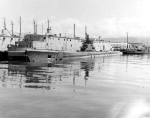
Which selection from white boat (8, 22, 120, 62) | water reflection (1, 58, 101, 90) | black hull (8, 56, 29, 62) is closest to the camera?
water reflection (1, 58, 101, 90)

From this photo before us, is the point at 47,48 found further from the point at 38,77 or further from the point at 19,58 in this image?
the point at 38,77

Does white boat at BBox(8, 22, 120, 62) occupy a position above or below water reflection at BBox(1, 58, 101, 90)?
above

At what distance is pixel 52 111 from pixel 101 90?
18.3 ft

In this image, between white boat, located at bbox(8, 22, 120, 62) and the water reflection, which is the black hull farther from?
the water reflection

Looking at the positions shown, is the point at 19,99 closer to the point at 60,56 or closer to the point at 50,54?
the point at 50,54

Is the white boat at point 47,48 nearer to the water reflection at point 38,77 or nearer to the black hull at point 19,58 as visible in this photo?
the black hull at point 19,58

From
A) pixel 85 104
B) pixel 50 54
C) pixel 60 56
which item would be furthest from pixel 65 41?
pixel 85 104

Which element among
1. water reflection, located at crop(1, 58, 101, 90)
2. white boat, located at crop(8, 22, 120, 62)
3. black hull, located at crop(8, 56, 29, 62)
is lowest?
water reflection, located at crop(1, 58, 101, 90)

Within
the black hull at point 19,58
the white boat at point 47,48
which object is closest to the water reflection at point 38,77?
the white boat at point 47,48

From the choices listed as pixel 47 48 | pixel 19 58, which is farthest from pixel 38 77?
pixel 47 48

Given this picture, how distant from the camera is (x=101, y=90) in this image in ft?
47.4

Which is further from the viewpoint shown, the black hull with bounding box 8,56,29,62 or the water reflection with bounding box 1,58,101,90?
the black hull with bounding box 8,56,29,62

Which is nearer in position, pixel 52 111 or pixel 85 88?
pixel 52 111

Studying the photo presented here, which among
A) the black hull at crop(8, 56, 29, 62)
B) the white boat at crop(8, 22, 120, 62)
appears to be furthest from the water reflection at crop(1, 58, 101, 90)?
the black hull at crop(8, 56, 29, 62)
